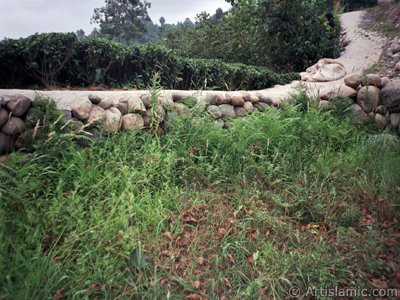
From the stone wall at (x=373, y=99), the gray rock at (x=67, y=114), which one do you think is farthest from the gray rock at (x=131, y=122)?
the stone wall at (x=373, y=99)

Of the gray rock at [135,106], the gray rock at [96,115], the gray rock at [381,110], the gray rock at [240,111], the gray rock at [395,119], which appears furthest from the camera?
the gray rock at [381,110]

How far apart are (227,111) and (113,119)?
1.70 meters

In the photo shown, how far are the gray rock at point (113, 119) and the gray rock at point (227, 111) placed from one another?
1.50 m

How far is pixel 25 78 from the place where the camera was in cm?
411

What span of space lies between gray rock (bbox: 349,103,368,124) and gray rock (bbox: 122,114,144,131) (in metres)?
3.22

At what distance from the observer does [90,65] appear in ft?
14.7

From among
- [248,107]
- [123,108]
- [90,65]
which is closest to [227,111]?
[248,107]

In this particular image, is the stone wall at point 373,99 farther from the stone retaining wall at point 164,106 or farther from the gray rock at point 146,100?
the gray rock at point 146,100

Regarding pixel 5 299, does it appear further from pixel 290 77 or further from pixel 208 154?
pixel 290 77

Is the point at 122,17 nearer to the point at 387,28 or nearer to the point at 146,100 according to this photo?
the point at 387,28

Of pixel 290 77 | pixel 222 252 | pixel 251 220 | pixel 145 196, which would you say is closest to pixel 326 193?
pixel 251 220

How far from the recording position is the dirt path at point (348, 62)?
3316mm

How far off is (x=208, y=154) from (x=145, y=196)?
105cm

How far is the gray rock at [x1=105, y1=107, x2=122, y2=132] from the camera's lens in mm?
3248
